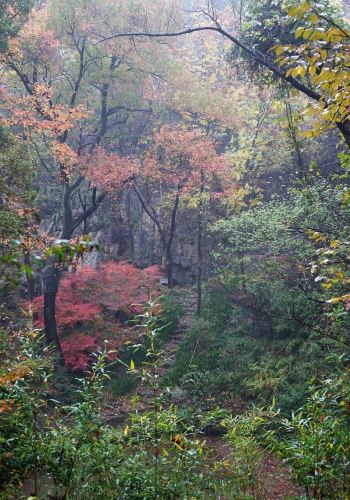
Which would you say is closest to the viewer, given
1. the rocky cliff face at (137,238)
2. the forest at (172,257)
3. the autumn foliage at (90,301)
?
the forest at (172,257)

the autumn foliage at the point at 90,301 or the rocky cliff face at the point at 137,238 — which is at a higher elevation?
the rocky cliff face at the point at 137,238

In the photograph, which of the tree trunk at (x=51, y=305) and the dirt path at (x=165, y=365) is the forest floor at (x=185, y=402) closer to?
the dirt path at (x=165, y=365)

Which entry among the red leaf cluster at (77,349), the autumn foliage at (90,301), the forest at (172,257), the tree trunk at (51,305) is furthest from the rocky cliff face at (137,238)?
the red leaf cluster at (77,349)

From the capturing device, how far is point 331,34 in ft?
8.21

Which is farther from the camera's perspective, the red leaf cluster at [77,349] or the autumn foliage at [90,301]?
the autumn foliage at [90,301]

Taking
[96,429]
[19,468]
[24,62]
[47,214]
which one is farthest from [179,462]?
[47,214]

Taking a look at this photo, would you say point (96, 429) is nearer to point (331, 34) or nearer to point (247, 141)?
point (331, 34)

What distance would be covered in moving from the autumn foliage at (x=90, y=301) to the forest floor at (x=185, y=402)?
136cm

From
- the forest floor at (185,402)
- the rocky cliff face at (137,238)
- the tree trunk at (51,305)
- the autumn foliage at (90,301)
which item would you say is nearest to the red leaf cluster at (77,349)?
the autumn foliage at (90,301)

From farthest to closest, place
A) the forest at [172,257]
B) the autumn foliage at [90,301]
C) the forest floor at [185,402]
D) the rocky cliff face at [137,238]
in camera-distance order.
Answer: the rocky cliff face at [137,238], the autumn foliage at [90,301], the forest floor at [185,402], the forest at [172,257]

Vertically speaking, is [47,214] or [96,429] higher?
[47,214]

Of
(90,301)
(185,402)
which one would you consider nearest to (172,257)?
(90,301)

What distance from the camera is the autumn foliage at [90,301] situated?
10.5m

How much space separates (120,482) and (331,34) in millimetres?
2903
